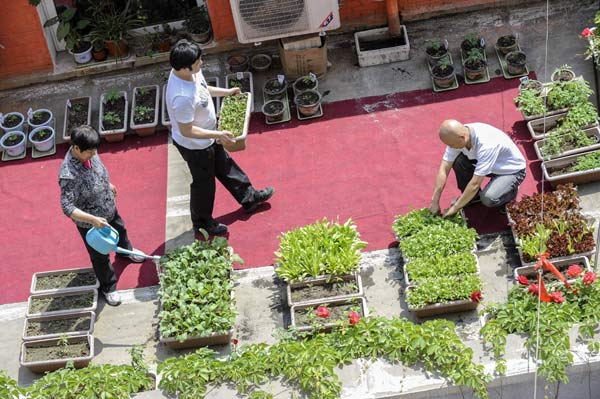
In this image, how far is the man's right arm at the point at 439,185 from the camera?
853cm

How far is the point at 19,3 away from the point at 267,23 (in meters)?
2.62

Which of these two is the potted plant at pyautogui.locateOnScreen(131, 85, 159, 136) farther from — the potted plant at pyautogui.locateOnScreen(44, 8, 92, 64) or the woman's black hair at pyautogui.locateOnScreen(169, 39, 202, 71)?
the woman's black hair at pyautogui.locateOnScreen(169, 39, 202, 71)

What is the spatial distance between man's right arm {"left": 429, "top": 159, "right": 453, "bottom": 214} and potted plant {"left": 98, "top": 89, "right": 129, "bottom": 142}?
344 centimetres

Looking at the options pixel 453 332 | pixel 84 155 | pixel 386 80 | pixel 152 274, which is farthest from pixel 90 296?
pixel 386 80

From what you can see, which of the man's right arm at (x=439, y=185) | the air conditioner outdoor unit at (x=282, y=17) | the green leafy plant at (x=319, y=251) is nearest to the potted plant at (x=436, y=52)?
the air conditioner outdoor unit at (x=282, y=17)

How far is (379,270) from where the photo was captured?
8719 mm

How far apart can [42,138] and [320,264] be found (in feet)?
11.8

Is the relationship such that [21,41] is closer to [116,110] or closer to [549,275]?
[116,110]

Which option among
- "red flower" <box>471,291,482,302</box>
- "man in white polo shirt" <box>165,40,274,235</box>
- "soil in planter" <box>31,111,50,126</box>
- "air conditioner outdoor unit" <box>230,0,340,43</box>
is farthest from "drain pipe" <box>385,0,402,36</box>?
"red flower" <box>471,291,482,302</box>

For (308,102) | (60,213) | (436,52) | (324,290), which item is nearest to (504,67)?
(436,52)

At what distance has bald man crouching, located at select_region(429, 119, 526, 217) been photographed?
8.36m

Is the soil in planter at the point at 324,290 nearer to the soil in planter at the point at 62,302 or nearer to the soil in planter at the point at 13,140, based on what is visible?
the soil in planter at the point at 62,302

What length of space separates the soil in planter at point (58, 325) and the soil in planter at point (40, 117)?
2728mm

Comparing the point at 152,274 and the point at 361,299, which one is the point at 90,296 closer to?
the point at 152,274
